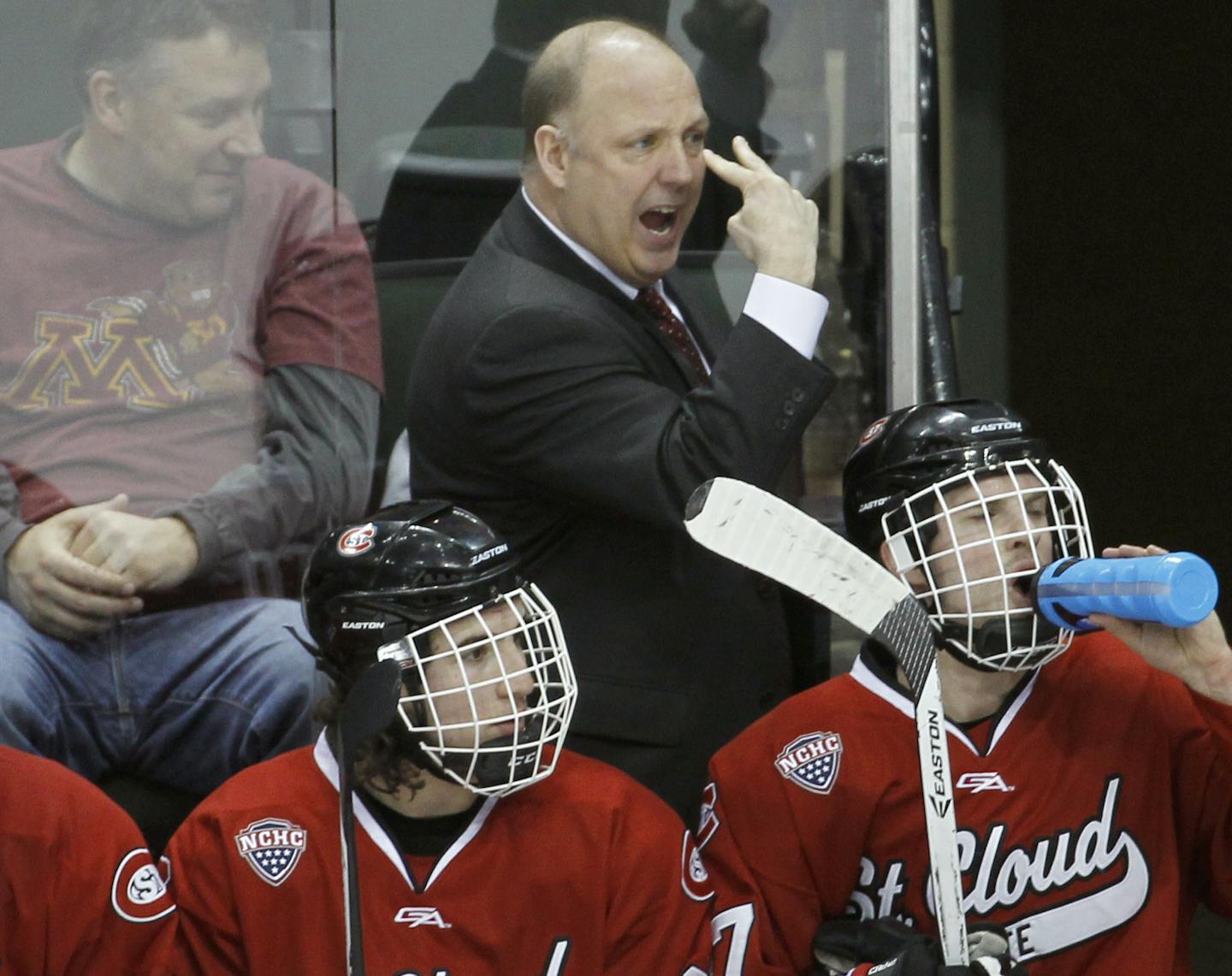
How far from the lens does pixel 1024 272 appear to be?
17.0 ft

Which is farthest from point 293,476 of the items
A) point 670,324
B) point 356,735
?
point 356,735

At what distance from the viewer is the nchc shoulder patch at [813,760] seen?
2.19 m

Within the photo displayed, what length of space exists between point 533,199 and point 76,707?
863mm

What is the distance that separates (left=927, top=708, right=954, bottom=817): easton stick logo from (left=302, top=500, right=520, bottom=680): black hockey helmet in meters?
0.46

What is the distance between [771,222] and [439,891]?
91 cm

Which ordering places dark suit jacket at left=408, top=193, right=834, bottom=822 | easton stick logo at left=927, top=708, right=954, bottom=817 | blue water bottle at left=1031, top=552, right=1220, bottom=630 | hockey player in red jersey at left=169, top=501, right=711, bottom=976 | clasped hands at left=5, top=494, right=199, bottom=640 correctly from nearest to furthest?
blue water bottle at left=1031, top=552, right=1220, bottom=630, easton stick logo at left=927, top=708, right=954, bottom=817, hockey player in red jersey at left=169, top=501, right=711, bottom=976, dark suit jacket at left=408, top=193, right=834, bottom=822, clasped hands at left=5, top=494, right=199, bottom=640

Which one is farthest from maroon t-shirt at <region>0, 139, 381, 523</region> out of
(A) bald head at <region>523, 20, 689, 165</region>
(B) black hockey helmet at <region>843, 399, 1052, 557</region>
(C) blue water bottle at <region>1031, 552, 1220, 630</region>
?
(C) blue water bottle at <region>1031, 552, 1220, 630</region>

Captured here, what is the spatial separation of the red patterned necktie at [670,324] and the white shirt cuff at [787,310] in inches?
9.0

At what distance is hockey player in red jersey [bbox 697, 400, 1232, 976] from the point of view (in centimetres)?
215

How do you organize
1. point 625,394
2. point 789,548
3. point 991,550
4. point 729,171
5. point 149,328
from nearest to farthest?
point 789,548, point 991,550, point 625,394, point 729,171, point 149,328

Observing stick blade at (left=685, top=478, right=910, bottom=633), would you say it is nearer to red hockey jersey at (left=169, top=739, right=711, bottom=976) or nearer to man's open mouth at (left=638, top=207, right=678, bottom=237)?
red hockey jersey at (left=169, top=739, right=711, bottom=976)

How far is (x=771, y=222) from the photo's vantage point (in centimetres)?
246

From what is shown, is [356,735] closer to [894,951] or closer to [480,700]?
[480,700]

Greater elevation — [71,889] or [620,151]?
[620,151]
